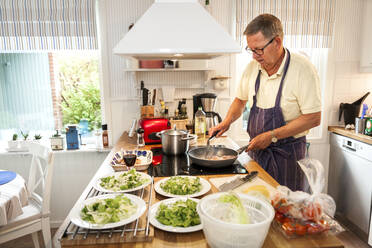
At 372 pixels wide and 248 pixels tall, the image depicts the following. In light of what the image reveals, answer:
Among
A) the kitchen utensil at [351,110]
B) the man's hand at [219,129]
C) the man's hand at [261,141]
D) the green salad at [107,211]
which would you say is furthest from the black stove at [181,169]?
the kitchen utensil at [351,110]

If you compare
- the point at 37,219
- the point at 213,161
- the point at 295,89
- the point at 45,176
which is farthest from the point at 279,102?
the point at 37,219

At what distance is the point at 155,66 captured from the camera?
102 inches

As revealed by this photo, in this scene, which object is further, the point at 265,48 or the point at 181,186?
the point at 265,48

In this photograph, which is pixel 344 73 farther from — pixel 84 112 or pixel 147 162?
pixel 84 112

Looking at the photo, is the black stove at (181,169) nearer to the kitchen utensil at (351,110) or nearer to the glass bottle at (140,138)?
the glass bottle at (140,138)

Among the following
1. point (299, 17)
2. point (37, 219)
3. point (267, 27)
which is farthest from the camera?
point (299, 17)

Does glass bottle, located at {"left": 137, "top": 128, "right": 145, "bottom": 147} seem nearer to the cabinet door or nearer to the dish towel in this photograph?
the dish towel

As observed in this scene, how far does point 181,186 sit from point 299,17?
2.43 meters

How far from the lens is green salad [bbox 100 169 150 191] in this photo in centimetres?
126

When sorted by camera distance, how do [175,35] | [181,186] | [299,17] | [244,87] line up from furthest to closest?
1. [299,17]
2. [244,87]
3. [181,186]
4. [175,35]

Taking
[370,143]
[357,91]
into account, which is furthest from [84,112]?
[357,91]

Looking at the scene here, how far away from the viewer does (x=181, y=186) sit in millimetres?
1248

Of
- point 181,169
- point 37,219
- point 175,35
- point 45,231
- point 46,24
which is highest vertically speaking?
point 46,24

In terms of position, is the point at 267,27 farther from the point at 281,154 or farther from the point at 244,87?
the point at 281,154
